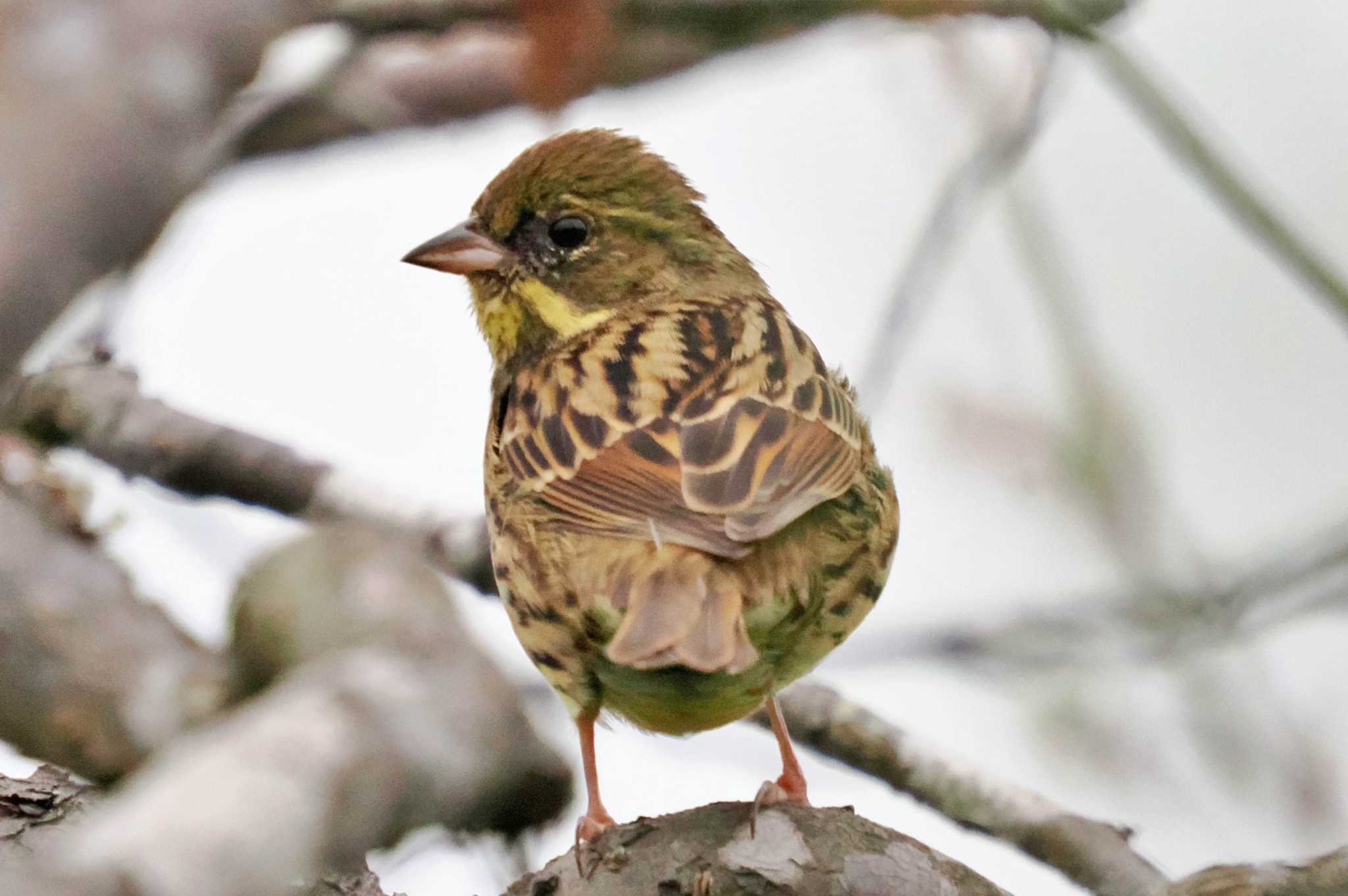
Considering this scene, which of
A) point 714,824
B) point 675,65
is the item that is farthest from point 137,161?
point 675,65

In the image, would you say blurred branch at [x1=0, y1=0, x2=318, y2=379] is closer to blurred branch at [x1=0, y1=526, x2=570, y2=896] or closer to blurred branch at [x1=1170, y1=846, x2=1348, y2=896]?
blurred branch at [x1=0, y1=526, x2=570, y2=896]

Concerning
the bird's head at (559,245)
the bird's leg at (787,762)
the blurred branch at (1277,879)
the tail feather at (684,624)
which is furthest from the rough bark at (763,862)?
the bird's head at (559,245)

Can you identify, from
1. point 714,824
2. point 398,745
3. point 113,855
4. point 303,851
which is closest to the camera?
point 113,855

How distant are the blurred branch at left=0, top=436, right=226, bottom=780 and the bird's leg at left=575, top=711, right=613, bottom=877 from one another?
2.94ft

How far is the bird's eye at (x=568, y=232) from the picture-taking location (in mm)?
5234

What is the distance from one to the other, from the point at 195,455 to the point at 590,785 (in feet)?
6.14

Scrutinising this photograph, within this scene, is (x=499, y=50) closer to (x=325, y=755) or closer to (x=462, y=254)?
(x=462, y=254)

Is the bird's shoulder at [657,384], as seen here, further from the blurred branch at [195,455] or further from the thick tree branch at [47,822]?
the thick tree branch at [47,822]

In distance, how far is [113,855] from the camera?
7.73ft

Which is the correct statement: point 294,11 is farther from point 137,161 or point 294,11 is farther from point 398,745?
point 398,745

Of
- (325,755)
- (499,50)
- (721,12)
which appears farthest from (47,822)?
(499,50)

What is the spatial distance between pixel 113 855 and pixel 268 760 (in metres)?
0.42

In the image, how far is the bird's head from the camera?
16.9 feet

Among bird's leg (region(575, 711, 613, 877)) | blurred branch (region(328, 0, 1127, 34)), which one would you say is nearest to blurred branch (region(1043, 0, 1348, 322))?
blurred branch (region(328, 0, 1127, 34))
